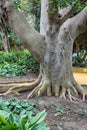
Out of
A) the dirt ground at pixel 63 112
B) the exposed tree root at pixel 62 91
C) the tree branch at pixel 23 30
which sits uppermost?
the tree branch at pixel 23 30

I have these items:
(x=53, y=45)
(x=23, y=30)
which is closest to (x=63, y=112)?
(x=53, y=45)

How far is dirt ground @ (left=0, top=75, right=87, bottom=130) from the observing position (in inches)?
199

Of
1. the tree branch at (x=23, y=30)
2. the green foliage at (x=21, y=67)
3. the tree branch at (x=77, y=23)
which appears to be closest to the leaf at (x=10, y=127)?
the tree branch at (x=23, y=30)

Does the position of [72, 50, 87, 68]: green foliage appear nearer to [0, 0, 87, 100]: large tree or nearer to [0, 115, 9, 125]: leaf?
[0, 0, 87, 100]: large tree

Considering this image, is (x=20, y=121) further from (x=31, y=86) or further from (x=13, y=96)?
(x=31, y=86)

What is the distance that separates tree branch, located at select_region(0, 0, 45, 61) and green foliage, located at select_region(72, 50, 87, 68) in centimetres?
760

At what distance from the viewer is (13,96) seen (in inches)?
262

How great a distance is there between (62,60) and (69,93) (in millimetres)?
811

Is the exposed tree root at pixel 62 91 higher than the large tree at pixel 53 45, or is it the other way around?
the large tree at pixel 53 45

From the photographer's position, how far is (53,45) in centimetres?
689

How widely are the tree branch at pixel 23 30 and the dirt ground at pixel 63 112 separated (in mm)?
1163

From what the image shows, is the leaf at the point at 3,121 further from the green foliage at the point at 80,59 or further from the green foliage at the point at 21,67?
the green foliage at the point at 80,59

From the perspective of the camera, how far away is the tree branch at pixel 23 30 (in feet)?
21.6

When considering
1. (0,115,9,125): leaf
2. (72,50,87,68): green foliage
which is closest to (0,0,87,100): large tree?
(0,115,9,125): leaf
